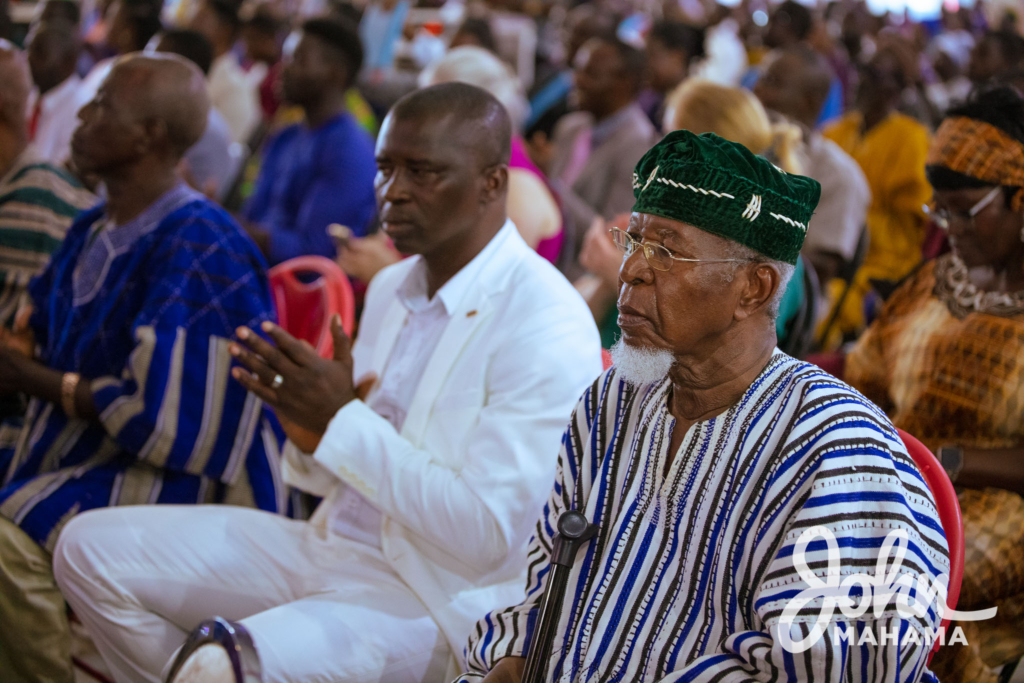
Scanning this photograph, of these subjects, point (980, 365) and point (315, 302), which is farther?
point (315, 302)

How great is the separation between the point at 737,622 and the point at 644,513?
224 mm

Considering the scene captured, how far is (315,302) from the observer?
2918 mm

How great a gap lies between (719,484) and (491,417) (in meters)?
0.58

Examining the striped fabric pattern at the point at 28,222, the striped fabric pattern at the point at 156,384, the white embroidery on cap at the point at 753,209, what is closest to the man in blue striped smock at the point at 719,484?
the white embroidery on cap at the point at 753,209

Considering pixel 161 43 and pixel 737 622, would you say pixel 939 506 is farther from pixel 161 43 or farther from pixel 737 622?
pixel 161 43

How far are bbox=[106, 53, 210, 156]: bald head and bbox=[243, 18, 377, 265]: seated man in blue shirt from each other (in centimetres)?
163

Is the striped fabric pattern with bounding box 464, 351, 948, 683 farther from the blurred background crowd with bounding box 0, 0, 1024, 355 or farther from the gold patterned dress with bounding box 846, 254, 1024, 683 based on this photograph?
the blurred background crowd with bounding box 0, 0, 1024, 355

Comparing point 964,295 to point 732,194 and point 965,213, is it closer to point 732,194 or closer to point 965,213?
point 965,213

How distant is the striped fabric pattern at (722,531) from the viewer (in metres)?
1.32

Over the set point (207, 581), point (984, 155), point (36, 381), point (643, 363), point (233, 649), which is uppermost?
point (984, 155)

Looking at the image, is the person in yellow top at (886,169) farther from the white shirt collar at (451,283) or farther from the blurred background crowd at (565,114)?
the white shirt collar at (451,283)

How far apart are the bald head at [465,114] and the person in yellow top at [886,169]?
2.80m

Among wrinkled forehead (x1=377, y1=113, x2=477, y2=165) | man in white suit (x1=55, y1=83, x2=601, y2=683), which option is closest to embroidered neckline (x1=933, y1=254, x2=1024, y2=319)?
man in white suit (x1=55, y1=83, x2=601, y2=683)

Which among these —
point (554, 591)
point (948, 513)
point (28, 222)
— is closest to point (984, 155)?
point (948, 513)
